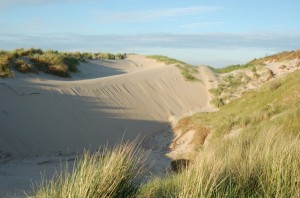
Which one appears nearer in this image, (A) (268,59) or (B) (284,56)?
(B) (284,56)

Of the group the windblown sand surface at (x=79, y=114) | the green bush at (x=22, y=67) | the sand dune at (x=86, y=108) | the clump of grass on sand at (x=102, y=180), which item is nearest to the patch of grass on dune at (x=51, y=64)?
the windblown sand surface at (x=79, y=114)

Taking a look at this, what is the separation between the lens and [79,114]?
18.2 meters

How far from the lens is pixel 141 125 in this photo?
788 inches

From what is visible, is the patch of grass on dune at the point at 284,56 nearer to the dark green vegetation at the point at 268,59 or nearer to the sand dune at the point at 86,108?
the dark green vegetation at the point at 268,59

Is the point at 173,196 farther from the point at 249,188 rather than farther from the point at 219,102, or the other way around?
the point at 219,102

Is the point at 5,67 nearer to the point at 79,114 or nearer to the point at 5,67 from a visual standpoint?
the point at 5,67

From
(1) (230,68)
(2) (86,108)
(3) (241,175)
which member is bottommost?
(2) (86,108)

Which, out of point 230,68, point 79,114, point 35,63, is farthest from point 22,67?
point 230,68

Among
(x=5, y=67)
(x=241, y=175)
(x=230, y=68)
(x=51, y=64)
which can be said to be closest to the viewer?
(x=241, y=175)

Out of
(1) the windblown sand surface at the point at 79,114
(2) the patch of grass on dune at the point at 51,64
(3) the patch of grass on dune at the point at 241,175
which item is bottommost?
(1) the windblown sand surface at the point at 79,114

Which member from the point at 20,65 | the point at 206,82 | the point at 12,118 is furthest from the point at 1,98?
the point at 206,82

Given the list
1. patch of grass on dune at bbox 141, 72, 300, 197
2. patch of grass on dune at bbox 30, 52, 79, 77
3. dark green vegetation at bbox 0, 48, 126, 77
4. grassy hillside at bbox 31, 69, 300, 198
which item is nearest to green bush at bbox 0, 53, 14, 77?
dark green vegetation at bbox 0, 48, 126, 77

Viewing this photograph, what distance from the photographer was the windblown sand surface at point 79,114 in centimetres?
1451

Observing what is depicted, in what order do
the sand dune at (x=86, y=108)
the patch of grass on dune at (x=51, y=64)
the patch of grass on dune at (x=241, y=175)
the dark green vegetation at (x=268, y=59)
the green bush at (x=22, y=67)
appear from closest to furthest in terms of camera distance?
the patch of grass on dune at (x=241, y=175)
the sand dune at (x=86, y=108)
the green bush at (x=22, y=67)
the patch of grass on dune at (x=51, y=64)
the dark green vegetation at (x=268, y=59)
